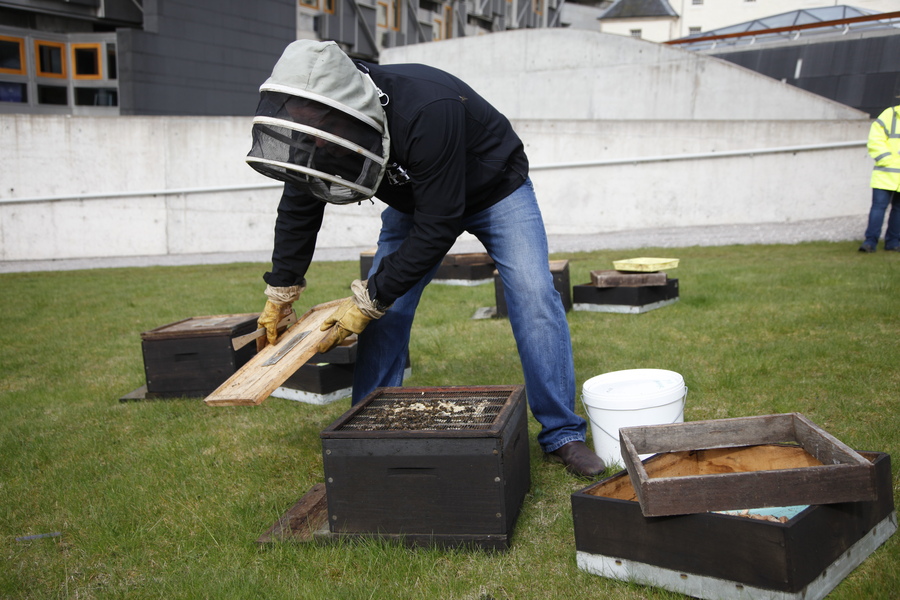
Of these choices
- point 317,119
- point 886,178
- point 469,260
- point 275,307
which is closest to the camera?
point 317,119

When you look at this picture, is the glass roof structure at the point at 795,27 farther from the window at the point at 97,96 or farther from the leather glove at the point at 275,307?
the leather glove at the point at 275,307

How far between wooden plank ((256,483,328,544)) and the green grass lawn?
0.05m

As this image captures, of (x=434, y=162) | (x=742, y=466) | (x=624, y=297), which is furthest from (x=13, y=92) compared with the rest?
(x=742, y=466)

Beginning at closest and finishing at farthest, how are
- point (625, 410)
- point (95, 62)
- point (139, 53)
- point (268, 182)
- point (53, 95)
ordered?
1. point (625, 410)
2. point (268, 182)
3. point (139, 53)
4. point (95, 62)
5. point (53, 95)

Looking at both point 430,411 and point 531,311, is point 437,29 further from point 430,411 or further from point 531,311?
point 430,411

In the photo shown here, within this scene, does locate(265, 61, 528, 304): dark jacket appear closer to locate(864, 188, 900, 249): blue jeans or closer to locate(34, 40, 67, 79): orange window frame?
locate(864, 188, 900, 249): blue jeans

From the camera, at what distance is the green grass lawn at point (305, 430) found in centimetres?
235

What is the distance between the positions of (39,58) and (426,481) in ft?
62.1

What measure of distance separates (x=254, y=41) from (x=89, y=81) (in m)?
4.60

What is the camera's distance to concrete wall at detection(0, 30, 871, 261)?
12086mm

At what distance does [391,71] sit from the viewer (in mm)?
2756

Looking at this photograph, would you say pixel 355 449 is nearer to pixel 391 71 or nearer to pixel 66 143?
pixel 391 71

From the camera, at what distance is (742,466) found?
2547mm

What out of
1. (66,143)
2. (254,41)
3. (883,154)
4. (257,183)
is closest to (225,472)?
(883,154)
